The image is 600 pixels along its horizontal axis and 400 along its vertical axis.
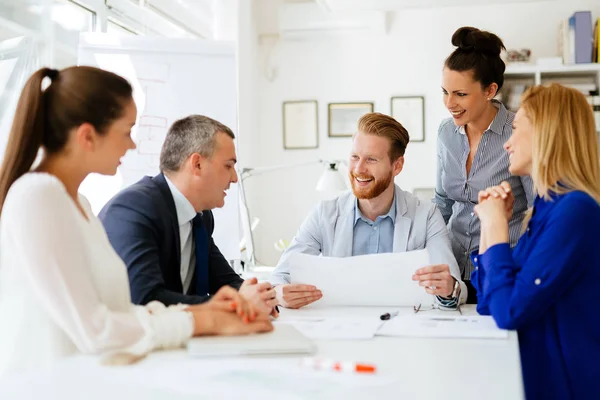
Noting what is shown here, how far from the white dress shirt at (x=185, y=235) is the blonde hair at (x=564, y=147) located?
3.20 feet

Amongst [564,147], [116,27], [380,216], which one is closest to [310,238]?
[380,216]

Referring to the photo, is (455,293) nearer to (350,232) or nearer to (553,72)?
(350,232)

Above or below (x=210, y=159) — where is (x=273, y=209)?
below

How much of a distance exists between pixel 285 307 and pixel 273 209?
11.1ft

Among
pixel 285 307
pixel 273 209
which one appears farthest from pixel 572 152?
pixel 273 209

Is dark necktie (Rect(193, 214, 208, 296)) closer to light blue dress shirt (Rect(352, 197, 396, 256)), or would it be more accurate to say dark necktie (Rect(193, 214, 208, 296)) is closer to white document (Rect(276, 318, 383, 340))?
white document (Rect(276, 318, 383, 340))

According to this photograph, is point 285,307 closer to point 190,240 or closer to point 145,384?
point 190,240

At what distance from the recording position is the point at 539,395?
1.50 m

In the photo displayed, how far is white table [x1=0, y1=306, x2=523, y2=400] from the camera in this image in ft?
3.35

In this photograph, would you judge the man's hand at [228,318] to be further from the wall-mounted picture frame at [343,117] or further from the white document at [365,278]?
the wall-mounted picture frame at [343,117]

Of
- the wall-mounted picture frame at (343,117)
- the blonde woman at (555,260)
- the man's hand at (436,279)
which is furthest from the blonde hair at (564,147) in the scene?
the wall-mounted picture frame at (343,117)

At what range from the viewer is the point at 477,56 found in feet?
7.89

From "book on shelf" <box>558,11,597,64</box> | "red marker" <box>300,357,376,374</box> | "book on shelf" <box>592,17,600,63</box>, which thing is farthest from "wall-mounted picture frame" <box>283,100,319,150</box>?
"red marker" <box>300,357,376,374</box>

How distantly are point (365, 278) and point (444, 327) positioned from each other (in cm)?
50
